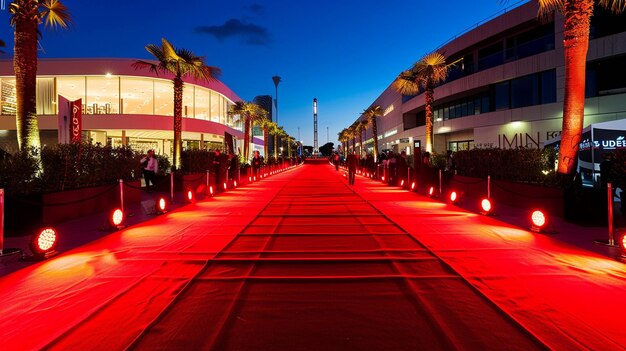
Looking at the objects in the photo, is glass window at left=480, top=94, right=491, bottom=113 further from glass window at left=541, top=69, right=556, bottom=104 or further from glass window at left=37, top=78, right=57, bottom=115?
glass window at left=37, top=78, right=57, bottom=115

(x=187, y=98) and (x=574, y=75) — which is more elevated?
(x=187, y=98)

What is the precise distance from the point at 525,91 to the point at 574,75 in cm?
2691

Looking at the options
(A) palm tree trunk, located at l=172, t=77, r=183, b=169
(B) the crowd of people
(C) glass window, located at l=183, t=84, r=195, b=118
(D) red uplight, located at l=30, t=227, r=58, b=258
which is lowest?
(D) red uplight, located at l=30, t=227, r=58, b=258

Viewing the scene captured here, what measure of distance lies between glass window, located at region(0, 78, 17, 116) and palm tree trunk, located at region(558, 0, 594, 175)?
144ft

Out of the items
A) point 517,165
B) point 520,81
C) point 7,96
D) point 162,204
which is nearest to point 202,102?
point 7,96

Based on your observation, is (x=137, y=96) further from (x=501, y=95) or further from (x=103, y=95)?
(x=501, y=95)

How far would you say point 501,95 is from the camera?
40.4 metres

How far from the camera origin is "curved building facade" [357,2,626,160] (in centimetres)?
2952

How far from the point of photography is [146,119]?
132 feet

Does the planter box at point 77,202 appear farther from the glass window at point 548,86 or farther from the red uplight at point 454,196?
the glass window at point 548,86

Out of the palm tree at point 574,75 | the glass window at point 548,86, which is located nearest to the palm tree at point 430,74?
the glass window at point 548,86

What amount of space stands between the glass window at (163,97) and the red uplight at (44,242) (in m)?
36.8

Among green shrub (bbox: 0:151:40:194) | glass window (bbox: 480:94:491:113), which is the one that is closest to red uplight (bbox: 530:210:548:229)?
green shrub (bbox: 0:151:40:194)

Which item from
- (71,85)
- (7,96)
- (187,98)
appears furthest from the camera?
(187,98)
